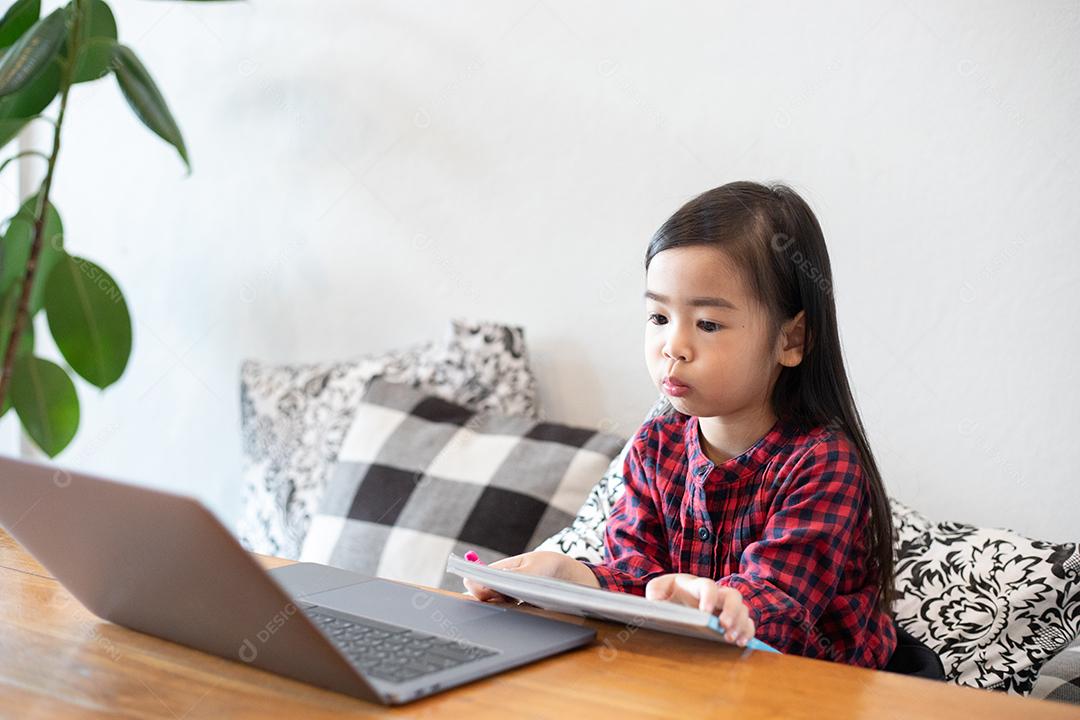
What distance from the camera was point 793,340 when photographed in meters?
1.31

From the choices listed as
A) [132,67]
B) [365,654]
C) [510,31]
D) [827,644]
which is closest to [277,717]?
[365,654]

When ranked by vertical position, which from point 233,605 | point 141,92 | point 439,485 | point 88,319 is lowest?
point 439,485

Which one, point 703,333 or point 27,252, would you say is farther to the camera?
point 27,252

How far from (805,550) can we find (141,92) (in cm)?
119

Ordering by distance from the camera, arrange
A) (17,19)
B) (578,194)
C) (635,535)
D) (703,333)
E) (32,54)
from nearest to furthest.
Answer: (703,333), (635,535), (32,54), (17,19), (578,194)

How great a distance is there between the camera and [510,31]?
216 centimetres

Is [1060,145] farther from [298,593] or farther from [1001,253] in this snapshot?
[298,593]

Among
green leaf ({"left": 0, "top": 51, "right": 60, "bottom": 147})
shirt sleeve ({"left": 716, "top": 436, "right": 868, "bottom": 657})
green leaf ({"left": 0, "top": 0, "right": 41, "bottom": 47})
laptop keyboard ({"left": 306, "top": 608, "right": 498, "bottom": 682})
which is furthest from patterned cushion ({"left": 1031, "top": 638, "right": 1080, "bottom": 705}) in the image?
green leaf ({"left": 0, "top": 0, "right": 41, "bottom": 47})

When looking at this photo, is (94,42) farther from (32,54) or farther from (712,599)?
(712,599)

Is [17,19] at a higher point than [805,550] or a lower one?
higher

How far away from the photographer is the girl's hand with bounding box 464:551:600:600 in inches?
42.1

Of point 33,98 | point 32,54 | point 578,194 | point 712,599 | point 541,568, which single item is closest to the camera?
point 712,599

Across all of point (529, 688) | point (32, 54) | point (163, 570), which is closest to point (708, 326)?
point (529, 688)

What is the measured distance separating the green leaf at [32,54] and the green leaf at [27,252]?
0.24 meters
